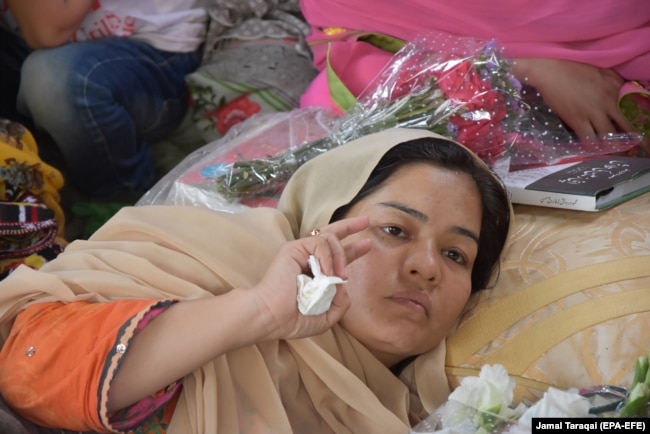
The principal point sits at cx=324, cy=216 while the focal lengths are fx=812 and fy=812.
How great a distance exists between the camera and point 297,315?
1131mm

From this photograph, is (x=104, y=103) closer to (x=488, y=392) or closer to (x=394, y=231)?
(x=394, y=231)

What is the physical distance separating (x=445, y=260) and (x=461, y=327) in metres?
0.14

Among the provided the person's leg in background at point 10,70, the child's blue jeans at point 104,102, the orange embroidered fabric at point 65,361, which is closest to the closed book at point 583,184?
the orange embroidered fabric at point 65,361

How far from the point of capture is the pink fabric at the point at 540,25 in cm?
191

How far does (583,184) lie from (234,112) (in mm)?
1094

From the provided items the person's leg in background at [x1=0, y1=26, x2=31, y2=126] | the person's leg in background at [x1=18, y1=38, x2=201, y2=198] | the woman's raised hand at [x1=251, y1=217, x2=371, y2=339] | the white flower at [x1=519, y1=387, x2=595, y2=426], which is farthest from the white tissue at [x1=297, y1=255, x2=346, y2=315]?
the person's leg in background at [x1=0, y1=26, x2=31, y2=126]

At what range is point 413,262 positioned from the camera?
1.28 m

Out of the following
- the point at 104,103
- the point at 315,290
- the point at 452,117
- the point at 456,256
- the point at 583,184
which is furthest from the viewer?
the point at 104,103

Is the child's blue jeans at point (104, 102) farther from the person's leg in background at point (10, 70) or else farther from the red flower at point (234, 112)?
the red flower at point (234, 112)

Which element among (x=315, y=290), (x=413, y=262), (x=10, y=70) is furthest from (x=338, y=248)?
(x=10, y=70)

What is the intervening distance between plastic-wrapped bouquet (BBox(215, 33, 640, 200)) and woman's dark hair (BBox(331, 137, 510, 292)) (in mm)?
238

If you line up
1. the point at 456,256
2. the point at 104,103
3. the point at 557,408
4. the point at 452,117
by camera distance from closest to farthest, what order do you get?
1. the point at 557,408
2. the point at 456,256
3. the point at 452,117
4. the point at 104,103

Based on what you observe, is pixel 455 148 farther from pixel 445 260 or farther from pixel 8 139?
pixel 8 139

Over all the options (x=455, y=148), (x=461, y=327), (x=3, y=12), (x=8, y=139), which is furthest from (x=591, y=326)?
(x=3, y=12)
